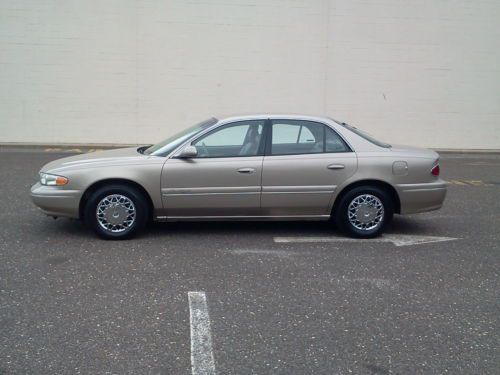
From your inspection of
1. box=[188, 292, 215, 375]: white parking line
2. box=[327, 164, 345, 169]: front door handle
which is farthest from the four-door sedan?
box=[188, 292, 215, 375]: white parking line

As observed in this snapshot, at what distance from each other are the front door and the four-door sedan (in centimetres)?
1

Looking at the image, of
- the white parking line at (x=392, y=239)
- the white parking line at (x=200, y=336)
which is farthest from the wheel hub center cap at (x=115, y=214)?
the white parking line at (x=200, y=336)

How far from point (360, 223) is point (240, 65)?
426 inches

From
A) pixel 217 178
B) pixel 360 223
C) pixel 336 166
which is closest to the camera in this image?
pixel 217 178

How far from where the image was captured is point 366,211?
6629 mm

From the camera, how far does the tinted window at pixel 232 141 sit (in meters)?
6.57

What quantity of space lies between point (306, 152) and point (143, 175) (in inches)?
74.9

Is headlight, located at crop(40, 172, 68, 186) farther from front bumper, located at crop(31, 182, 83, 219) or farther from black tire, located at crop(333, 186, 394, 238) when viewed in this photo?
black tire, located at crop(333, 186, 394, 238)

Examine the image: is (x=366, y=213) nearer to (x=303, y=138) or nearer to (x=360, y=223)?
(x=360, y=223)

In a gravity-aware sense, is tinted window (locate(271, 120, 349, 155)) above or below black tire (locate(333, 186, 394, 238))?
above

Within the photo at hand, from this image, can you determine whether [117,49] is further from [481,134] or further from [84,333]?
[84,333]

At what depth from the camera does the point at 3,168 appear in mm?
11797

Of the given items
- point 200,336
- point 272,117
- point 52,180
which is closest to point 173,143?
point 272,117

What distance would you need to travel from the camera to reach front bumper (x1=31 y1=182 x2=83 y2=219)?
20.7 ft
